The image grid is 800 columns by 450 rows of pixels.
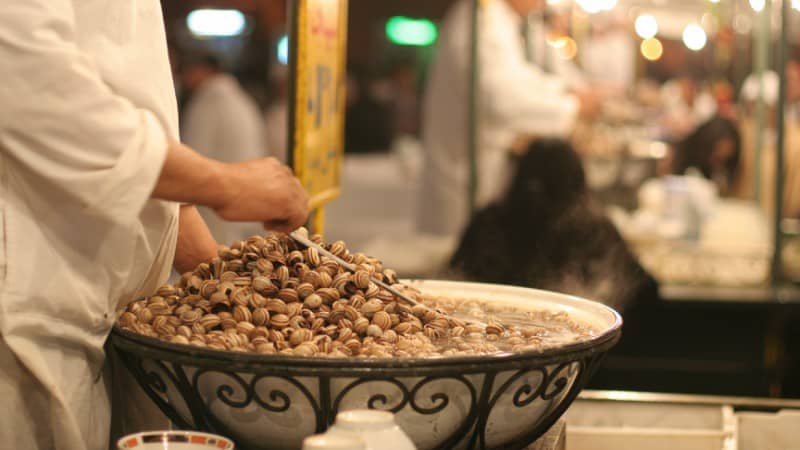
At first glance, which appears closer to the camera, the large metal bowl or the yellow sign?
the large metal bowl

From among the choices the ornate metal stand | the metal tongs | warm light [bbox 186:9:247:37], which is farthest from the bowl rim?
warm light [bbox 186:9:247:37]

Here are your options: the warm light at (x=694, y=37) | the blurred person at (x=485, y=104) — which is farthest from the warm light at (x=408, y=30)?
the blurred person at (x=485, y=104)

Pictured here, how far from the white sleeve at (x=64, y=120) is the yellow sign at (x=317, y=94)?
38.8 inches

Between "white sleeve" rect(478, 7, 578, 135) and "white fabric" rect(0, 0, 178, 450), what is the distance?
4.08 m

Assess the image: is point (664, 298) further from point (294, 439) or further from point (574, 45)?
point (294, 439)

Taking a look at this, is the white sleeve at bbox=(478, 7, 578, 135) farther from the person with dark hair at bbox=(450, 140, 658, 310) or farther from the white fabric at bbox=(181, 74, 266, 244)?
the white fabric at bbox=(181, 74, 266, 244)

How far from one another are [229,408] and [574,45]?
597cm

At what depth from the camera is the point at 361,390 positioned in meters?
1.51

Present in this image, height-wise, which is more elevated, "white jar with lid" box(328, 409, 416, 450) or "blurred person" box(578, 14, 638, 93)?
"blurred person" box(578, 14, 638, 93)

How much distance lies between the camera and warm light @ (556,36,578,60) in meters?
6.84

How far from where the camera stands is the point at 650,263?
5.51 meters

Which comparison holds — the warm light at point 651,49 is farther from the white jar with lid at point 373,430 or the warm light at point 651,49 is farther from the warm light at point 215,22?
the warm light at point 215,22

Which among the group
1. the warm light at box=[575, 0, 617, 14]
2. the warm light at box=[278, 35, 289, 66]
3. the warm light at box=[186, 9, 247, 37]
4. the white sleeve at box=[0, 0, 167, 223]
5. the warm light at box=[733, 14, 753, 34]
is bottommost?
the white sleeve at box=[0, 0, 167, 223]

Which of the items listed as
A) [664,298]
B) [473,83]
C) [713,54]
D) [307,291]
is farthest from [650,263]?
[307,291]
